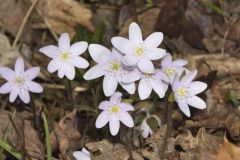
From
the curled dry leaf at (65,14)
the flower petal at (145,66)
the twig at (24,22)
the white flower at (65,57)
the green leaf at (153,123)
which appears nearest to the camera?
the flower petal at (145,66)

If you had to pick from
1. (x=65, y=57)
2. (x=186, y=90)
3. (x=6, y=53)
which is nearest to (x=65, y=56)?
(x=65, y=57)

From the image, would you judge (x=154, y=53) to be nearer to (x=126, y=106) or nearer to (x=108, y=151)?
(x=126, y=106)

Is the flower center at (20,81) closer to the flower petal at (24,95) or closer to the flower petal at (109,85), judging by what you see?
the flower petal at (24,95)

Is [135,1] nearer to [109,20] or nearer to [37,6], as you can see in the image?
[109,20]

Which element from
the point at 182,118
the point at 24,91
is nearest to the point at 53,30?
the point at 24,91

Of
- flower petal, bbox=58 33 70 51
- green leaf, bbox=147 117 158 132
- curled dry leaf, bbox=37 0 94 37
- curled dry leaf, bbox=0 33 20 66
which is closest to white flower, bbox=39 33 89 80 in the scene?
flower petal, bbox=58 33 70 51

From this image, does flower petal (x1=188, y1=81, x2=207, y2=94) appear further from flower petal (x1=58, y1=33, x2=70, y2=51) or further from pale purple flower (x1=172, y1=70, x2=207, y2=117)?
flower petal (x1=58, y1=33, x2=70, y2=51)

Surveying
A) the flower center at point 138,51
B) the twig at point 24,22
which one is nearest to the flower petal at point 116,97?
the flower center at point 138,51
